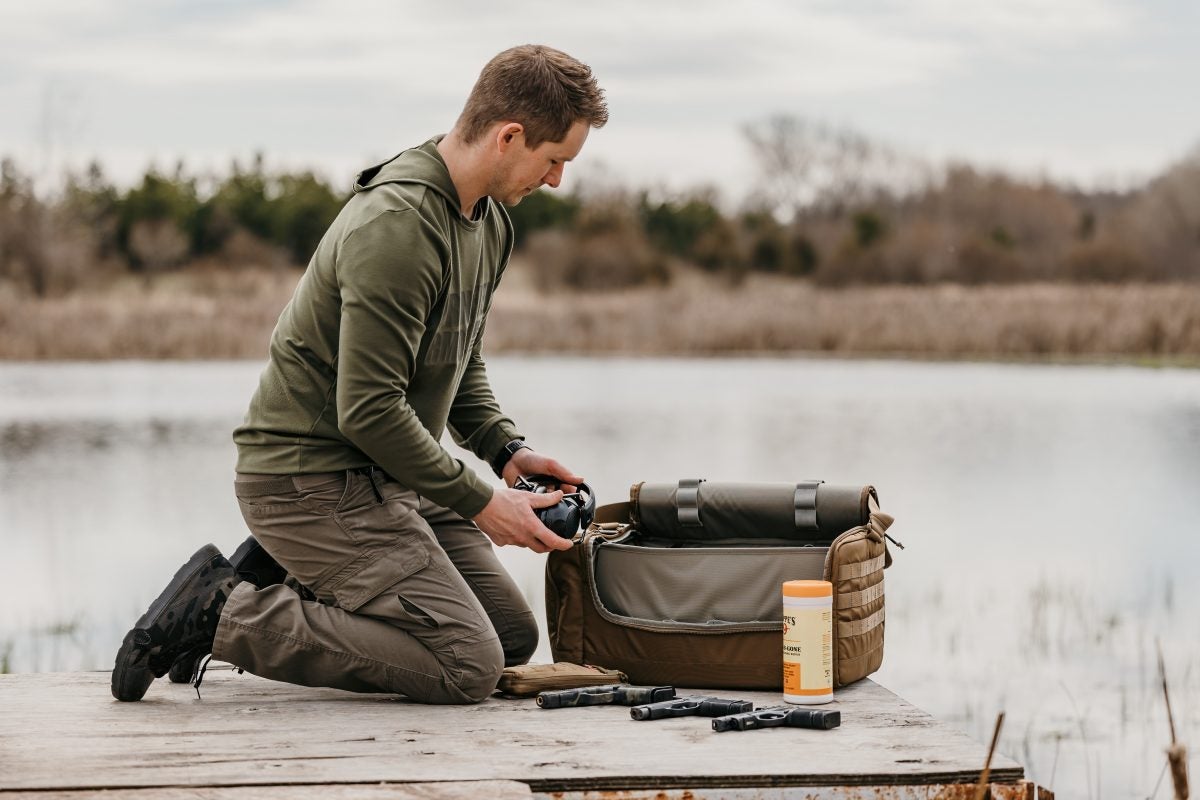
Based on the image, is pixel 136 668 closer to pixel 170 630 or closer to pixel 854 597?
pixel 170 630

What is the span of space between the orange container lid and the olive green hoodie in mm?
625

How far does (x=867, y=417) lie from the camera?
1359 centimetres

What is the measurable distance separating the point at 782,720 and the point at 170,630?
122 centimetres

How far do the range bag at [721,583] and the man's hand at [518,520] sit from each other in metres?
0.29

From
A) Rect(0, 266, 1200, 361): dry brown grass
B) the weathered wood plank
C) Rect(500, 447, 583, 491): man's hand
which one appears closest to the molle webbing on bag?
Rect(500, 447, 583, 491): man's hand

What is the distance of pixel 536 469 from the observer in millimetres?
3100

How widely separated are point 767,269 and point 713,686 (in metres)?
22.9

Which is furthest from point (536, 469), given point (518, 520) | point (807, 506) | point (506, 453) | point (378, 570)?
point (807, 506)

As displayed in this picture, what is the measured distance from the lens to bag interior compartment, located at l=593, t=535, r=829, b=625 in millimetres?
2965

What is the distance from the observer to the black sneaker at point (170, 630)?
9.18 feet

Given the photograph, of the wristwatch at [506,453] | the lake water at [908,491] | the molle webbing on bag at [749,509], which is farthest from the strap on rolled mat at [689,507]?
the lake water at [908,491]

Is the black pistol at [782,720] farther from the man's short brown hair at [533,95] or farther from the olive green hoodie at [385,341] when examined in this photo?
the man's short brown hair at [533,95]

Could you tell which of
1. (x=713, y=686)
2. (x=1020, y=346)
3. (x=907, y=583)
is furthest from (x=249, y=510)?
(x=1020, y=346)

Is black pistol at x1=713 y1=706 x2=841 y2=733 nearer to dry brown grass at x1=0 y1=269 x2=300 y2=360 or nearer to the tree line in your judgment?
dry brown grass at x1=0 y1=269 x2=300 y2=360
